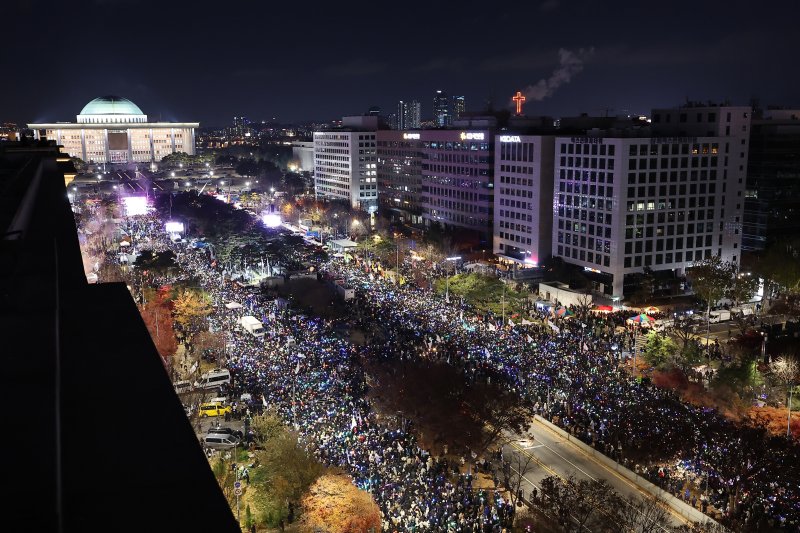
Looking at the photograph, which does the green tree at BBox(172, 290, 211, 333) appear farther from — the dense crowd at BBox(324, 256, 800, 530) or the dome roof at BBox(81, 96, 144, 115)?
the dome roof at BBox(81, 96, 144, 115)

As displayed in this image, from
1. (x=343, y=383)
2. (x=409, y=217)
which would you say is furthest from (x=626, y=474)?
(x=409, y=217)

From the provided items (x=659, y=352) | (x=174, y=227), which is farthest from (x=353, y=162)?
(x=659, y=352)

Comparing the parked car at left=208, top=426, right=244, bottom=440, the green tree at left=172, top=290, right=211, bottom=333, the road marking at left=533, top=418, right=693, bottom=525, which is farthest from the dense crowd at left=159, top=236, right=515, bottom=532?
the road marking at left=533, top=418, right=693, bottom=525

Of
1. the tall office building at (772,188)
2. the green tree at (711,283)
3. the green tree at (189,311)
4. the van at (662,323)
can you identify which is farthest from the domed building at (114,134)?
the green tree at (711,283)

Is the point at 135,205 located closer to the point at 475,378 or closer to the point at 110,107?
the point at 475,378

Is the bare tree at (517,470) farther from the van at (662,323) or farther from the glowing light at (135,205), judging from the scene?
the glowing light at (135,205)

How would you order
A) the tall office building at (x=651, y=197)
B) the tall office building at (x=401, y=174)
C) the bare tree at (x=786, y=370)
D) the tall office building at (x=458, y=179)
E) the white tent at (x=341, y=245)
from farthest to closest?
the tall office building at (x=401, y=174) < the tall office building at (x=458, y=179) < the white tent at (x=341, y=245) < the tall office building at (x=651, y=197) < the bare tree at (x=786, y=370)

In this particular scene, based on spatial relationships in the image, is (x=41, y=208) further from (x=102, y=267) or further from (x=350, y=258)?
(x=350, y=258)
